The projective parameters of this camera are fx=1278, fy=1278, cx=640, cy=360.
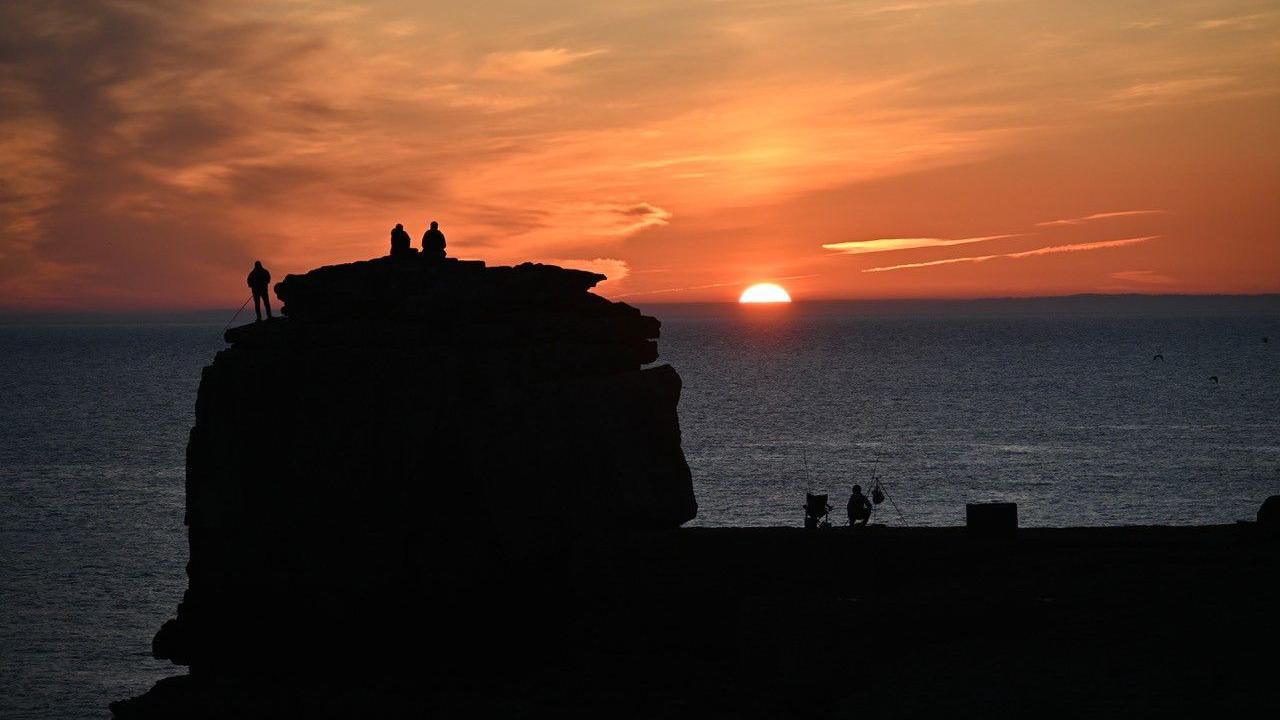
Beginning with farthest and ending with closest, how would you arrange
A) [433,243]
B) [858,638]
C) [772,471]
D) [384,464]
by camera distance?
[772,471]
[433,243]
[384,464]
[858,638]

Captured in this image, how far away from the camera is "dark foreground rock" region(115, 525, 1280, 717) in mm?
18047

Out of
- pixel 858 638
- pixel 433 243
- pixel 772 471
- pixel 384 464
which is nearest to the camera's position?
pixel 858 638

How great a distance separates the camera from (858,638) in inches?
839

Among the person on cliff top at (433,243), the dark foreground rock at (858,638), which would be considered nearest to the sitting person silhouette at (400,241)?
the person on cliff top at (433,243)

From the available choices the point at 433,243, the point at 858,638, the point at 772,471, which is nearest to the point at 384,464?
the point at 433,243

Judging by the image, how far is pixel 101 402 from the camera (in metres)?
145

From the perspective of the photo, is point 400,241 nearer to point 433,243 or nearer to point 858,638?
point 433,243

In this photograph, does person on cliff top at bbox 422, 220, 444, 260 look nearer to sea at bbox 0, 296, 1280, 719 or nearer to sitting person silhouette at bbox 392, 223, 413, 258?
sitting person silhouette at bbox 392, 223, 413, 258

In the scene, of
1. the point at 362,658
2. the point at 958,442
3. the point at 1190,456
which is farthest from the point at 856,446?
the point at 362,658

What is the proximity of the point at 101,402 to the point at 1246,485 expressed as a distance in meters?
120

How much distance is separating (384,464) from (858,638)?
32.4 ft

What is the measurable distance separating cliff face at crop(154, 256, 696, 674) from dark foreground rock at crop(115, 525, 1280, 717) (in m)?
0.76

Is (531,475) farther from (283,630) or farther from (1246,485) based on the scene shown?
(1246,485)

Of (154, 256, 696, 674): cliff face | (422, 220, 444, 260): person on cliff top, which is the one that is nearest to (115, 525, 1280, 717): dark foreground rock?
(154, 256, 696, 674): cliff face
